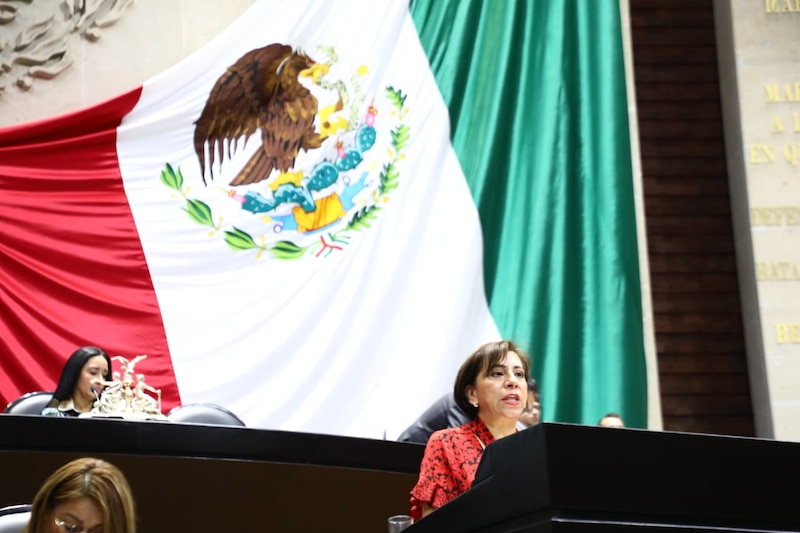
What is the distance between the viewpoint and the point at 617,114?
707cm

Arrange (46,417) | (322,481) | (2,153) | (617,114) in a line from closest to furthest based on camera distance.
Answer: (46,417), (322,481), (2,153), (617,114)

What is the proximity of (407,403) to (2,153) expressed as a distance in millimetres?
2599

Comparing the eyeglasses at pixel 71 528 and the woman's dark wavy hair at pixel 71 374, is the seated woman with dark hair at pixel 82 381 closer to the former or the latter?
the woman's dark wavy hair at pixel 71 374

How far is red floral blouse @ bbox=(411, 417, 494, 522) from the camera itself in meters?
2.78

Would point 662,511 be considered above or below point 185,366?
below

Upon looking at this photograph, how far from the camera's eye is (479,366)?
304 cm

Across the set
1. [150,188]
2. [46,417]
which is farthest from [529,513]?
[150,188]

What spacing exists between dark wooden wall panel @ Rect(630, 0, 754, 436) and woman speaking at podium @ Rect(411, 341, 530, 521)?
14.5 ft

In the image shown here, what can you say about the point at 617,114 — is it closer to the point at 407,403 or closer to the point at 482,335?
the point at 482,335

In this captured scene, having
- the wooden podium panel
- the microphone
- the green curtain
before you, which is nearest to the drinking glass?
the wooden podium panel

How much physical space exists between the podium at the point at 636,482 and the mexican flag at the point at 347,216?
4.83m

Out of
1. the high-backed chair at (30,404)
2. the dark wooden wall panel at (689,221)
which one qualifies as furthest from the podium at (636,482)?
the dark wooden wall panel at (689,221)

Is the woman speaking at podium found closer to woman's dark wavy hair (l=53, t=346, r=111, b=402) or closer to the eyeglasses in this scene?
the eyeglasses

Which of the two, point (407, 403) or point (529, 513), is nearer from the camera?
point (529, 513)
